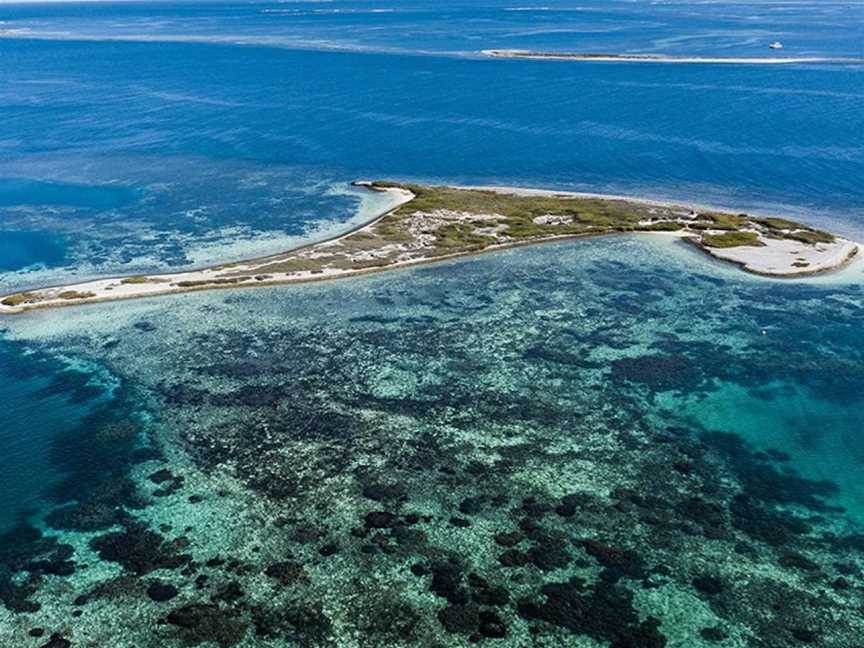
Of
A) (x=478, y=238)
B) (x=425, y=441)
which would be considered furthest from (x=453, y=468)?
(x=478, y=238)

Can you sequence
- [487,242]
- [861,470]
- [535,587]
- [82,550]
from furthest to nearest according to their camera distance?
1. [487,242]
2. [861,470]
3. [82,550]
4. [535,587]

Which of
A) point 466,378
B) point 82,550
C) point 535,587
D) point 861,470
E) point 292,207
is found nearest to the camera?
point 535,587

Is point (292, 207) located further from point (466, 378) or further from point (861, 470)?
point (861, 470)

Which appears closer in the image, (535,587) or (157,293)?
(535,587)

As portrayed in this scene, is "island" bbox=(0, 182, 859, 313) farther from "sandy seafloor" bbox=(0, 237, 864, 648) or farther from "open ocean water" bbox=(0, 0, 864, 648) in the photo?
"sandy seafloor" bbox=(0, 237, 864, 648)

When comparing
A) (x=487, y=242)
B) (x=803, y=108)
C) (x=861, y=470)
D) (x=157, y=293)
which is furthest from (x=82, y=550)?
(x=803, y=108)
